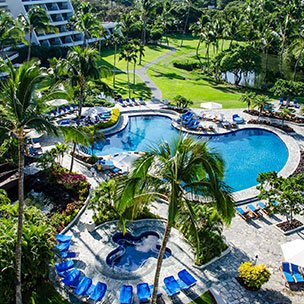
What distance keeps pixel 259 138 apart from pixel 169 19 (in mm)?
60273

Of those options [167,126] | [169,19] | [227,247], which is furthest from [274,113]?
[169,19]

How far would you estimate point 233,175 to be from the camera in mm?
31047

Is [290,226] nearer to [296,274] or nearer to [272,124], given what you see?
[296,274]

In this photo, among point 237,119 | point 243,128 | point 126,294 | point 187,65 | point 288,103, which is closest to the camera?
point 126,294

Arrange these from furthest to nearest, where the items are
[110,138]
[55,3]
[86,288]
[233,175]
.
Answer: [55,3] < [110,138] < [233,175] < [86,288]

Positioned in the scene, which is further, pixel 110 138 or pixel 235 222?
pixel 110 138

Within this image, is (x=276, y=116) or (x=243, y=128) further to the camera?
(x=276, y=116)

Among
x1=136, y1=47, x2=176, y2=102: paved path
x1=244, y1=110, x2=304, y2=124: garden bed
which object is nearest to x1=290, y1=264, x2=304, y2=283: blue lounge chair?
x1=244, y1=110, x2=304, y2=124: garden bed

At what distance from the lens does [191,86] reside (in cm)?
5338

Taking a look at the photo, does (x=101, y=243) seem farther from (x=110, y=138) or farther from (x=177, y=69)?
(x=177, y=69)

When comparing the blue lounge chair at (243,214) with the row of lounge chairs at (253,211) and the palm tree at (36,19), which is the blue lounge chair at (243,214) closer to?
the row of lounge chairs at (253,211)

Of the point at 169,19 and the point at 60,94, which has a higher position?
the point at 60,94

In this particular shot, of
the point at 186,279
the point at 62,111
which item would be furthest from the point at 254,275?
the point at 62,111

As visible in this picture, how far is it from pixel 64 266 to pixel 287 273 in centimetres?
1207
